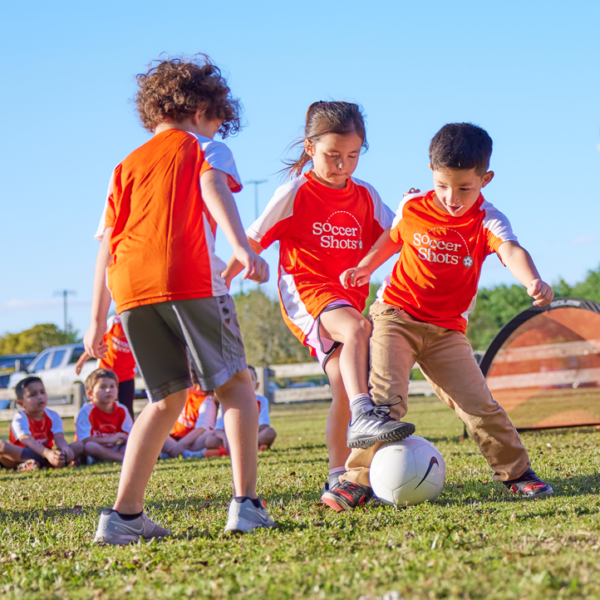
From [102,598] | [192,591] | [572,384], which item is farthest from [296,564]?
[572,384]

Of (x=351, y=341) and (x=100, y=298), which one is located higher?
(x=100, y=298)

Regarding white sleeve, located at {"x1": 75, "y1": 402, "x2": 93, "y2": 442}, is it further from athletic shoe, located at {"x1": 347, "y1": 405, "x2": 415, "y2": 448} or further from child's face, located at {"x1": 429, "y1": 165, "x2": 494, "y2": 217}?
child's face, located at {"x1": 429, "y1": 165, "x2": 494, "y2": 217}

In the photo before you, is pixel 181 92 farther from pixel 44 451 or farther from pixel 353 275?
pixel 44 451

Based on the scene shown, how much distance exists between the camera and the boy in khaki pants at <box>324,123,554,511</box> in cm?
396

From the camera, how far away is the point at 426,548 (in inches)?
102

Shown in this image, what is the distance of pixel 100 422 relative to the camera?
8.62 metres

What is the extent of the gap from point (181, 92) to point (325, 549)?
2.17m

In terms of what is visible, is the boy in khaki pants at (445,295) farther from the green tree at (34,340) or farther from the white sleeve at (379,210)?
the green tree at (34,340)

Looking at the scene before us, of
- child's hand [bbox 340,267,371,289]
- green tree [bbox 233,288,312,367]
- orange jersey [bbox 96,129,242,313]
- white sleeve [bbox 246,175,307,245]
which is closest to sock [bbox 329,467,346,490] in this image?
child's hand [bbox 340,267,371,289]

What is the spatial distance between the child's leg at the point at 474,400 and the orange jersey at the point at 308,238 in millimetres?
583

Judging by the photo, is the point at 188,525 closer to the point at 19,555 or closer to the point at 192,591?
the point at 19,555

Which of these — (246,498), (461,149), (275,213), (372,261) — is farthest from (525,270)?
(246,498)

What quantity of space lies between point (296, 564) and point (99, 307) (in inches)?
62.2

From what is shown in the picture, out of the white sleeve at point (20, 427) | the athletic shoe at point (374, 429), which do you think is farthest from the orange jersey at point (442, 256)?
the white sleeve at point (20, 427)
